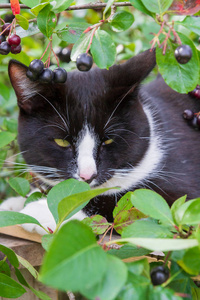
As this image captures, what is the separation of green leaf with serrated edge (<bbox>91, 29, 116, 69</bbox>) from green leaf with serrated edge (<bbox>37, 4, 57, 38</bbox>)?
141 millimetres

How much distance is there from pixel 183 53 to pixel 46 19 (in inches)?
16.1

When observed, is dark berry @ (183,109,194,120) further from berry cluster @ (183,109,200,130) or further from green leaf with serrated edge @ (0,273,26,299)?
green leaf with serrated edge @ (0,273,26,299)

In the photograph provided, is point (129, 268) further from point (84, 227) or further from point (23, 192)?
point (23, 192)

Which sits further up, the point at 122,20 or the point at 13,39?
the point at 122,20

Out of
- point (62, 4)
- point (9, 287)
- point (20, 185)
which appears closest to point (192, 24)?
point (62, 4)

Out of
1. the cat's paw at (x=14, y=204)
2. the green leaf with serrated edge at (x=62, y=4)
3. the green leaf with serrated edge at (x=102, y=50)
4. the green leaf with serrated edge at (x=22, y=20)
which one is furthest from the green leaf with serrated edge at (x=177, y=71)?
the cat's paw at (x=14, y=204)

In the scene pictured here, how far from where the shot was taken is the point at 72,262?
548 mm

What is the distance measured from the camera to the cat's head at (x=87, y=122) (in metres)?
1.46

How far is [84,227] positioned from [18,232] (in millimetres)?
777

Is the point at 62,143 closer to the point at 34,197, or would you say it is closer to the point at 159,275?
the point at 34,197

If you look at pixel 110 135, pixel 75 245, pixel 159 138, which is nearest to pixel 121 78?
pixel 110 135

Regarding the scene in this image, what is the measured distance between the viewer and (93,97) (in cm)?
152

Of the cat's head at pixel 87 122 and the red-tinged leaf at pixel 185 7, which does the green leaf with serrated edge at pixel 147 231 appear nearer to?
the red-tinged leaf at pixel 185 7

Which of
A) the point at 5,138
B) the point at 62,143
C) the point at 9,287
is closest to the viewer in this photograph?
the point at 9,287
